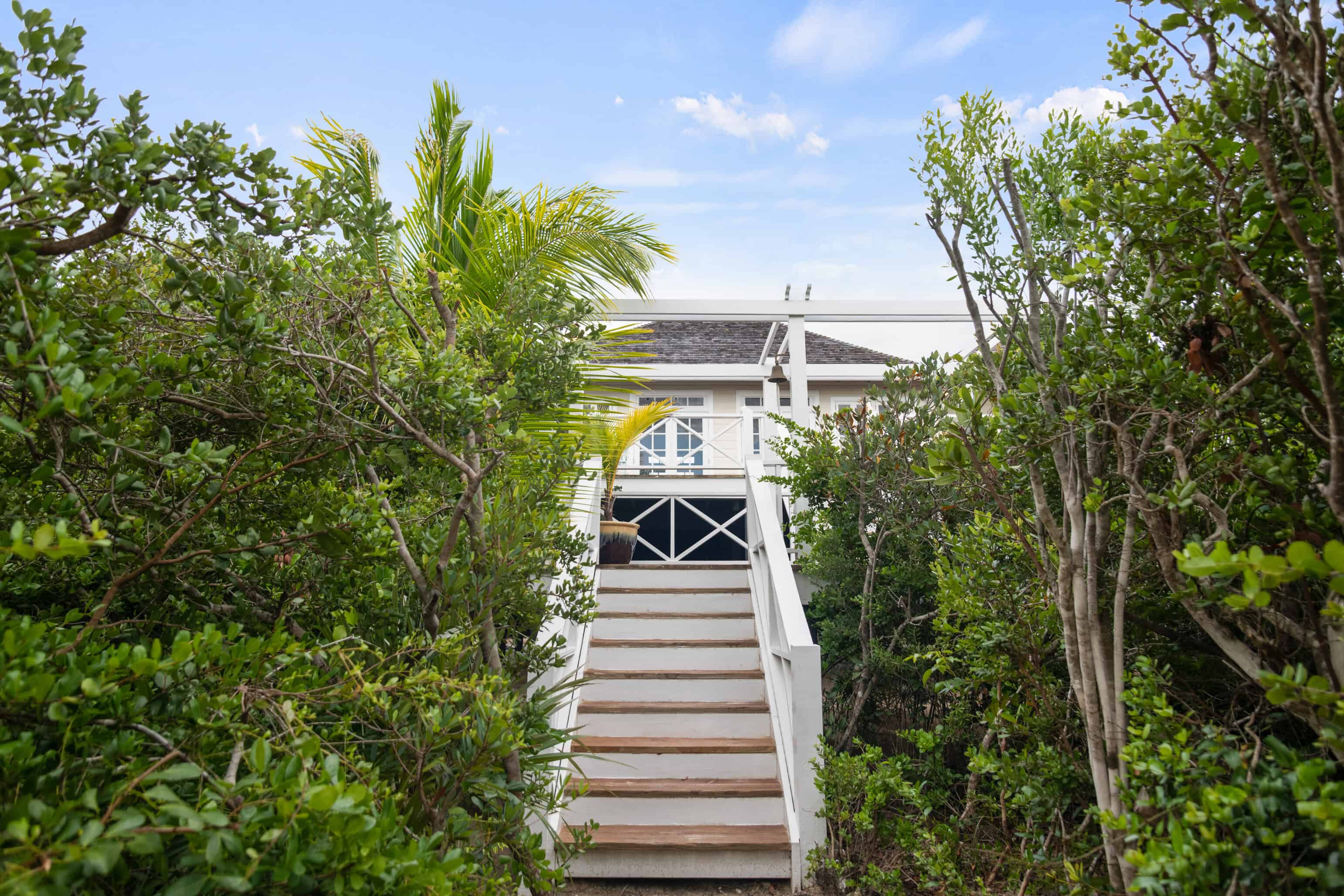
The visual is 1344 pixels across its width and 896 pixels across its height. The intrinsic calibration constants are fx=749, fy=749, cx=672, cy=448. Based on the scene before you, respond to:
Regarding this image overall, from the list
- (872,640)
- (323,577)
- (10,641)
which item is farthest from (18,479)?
(872,640)

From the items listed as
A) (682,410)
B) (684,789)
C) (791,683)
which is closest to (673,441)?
(682,410)

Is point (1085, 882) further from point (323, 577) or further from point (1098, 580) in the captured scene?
point (323, 577)

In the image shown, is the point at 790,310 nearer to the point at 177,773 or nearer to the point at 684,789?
the point at 684,789

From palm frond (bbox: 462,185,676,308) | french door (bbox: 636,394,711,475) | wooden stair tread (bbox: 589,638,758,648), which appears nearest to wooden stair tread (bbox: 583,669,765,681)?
wooden stair tread (bbox: 589,638,758,648)

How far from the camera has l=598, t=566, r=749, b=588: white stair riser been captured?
6.01m

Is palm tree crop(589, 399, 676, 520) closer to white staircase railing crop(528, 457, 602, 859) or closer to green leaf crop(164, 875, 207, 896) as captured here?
white staircase railing crop(528, 457, 602, 859)

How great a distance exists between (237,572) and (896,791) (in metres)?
2.92

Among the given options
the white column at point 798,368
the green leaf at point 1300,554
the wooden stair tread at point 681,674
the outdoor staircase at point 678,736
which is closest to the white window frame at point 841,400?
the white column at point 798,368

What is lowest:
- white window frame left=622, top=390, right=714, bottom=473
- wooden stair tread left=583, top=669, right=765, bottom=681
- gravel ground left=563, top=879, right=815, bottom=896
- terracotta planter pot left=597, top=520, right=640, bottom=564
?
gravel ground left=563, top=879, right=815, bottom=896

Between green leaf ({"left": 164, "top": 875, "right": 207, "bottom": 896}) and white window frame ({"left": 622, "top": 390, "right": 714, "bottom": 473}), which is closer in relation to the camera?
green leaf ({"left": 164, "top": 875, "right": 207, "bottom": 896})

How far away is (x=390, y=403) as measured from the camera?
2105 millimetres

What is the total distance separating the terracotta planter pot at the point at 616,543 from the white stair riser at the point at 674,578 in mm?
278

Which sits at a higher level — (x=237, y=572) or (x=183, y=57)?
(x=183, y=57)

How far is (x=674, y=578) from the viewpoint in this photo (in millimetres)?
6148
